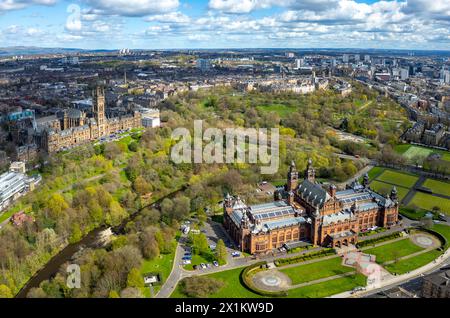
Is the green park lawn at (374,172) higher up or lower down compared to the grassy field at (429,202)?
higher up

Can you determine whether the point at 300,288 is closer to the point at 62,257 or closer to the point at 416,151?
the point at 62,257

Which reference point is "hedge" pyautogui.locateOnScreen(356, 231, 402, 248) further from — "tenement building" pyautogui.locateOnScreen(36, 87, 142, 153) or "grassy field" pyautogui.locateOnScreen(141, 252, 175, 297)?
"tenement building" pyautogui.locateOnScreen(36, 87, 142, 153)

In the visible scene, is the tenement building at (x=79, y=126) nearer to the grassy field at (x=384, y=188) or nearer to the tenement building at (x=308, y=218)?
the tenement building at (x=308, y=218)

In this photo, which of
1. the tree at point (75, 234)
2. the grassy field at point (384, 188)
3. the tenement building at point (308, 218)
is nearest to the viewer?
the tenement building at point (308, 218)

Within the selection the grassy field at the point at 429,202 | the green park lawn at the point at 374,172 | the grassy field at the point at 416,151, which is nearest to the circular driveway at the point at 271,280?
the grassy field at the point at 429,202

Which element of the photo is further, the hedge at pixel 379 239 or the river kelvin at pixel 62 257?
the hedge at pixel 379 239

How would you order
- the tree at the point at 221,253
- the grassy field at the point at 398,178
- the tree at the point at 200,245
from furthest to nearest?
the grassy field at the point at 398,178 → the tree at the point at 200,245 → the tree at the point at 221,253
